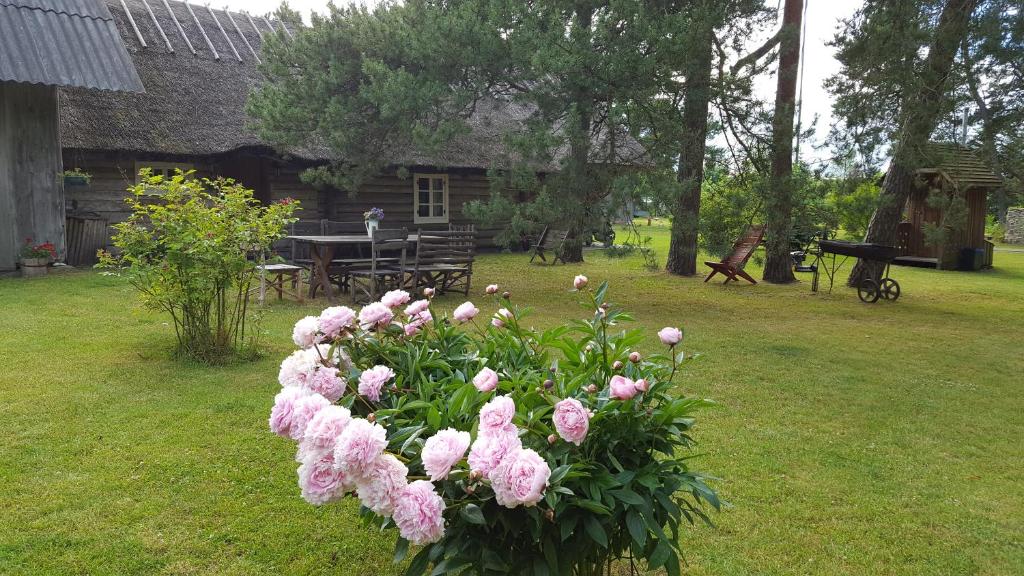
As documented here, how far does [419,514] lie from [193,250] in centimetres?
443

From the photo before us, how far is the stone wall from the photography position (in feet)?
88.4

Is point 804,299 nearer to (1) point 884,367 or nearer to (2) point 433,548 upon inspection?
(1) point 884,367

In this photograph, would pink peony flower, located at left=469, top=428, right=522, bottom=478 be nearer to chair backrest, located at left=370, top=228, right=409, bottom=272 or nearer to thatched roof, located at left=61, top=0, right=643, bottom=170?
chair backrest, located at left=370, top=228, right=409, bottom=272

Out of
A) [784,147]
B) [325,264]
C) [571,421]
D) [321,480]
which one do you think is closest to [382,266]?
[325,264]

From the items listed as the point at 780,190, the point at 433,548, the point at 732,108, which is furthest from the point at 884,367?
the point at 433,548

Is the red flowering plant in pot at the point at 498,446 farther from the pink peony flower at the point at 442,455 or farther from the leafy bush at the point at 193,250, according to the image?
the leafy bush at the point at 193,250

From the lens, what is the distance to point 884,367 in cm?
650

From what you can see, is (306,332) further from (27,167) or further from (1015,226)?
(1015,226)

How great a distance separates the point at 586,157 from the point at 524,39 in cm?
177

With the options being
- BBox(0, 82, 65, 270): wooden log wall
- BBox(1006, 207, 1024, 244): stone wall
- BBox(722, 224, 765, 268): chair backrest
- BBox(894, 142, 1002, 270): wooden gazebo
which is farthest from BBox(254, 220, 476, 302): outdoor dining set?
BBox(1006, 207, 1024, 244): stone wall

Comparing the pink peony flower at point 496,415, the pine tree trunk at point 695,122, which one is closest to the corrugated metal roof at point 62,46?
the pine tree trunk at point 695,122

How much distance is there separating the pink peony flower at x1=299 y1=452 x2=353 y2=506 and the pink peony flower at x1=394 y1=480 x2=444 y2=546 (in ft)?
0.54

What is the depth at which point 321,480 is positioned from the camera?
1760 mm

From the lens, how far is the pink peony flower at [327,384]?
2.28 meters
